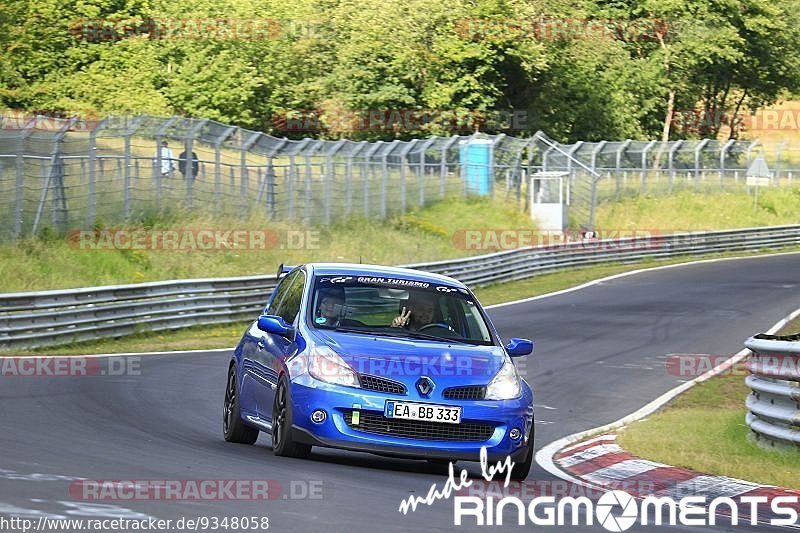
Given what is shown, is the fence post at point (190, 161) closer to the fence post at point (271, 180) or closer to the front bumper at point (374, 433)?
the fence post at point (271, 180)

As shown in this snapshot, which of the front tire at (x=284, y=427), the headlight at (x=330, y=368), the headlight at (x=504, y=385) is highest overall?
the headlight at (x=330, y=368)

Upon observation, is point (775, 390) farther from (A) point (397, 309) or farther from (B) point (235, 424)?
(B) point (235, 424)

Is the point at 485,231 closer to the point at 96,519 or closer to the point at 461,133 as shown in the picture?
the point at 461,133

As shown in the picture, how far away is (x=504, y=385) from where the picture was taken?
10.2 metres

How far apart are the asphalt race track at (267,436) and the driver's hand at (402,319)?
1019 mm

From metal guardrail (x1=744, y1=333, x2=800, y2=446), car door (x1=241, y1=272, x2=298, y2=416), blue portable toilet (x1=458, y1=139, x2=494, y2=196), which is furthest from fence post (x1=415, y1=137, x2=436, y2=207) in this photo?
car door (x1=241, y1=272, x2=298, y2=416)

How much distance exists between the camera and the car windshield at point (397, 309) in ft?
35.4

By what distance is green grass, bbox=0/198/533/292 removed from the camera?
2603cm

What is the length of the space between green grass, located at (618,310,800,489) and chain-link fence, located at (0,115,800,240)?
12.7 metres

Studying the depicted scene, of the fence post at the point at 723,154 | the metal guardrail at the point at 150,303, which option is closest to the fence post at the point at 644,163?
the fence post at the point at 723,154

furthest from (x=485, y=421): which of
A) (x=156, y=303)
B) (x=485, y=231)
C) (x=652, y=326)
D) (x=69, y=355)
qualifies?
(x=485, y=231)

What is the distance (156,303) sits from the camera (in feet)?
78.9

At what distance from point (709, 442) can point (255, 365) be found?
4.24 m

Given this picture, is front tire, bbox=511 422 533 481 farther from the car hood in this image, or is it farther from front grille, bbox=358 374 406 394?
front grille, bbox=358 374 406 394
